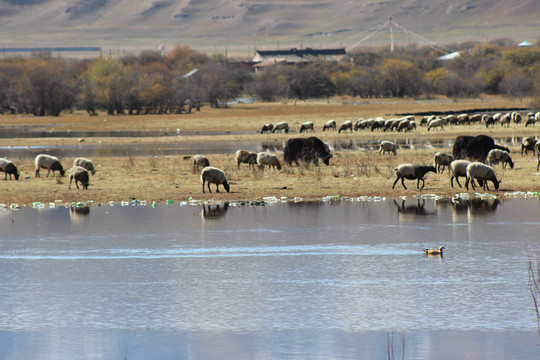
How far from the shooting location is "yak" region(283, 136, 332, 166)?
98.6 ft

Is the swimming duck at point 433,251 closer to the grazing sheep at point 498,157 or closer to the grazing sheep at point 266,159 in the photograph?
the grazing sheep at point 266,159

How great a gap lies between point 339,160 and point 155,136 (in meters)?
21.1

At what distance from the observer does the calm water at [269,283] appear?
1012 cm

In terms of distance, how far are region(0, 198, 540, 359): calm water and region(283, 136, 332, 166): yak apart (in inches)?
371

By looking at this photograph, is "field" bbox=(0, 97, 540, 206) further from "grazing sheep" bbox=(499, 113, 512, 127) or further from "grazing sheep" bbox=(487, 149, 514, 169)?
"grazing sheep" bbox=(499, 113, 512, 127)

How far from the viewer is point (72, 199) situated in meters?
22.3

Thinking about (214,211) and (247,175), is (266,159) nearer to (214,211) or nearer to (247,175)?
(247,175)

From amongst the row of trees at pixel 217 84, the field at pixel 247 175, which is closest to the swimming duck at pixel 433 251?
the field at pixel 247 175

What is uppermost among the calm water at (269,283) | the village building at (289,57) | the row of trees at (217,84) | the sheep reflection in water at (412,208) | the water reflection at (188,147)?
the village building at (289,57)

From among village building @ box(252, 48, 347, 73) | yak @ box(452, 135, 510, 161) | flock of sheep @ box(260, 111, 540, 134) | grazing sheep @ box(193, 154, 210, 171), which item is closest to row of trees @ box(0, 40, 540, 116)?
village building @ box(252, 48, 347, 73)

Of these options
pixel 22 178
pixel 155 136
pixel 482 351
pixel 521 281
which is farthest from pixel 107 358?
pixel 155 136

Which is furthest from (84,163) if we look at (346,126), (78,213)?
(346,126)

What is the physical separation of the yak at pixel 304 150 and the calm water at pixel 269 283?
9.43m

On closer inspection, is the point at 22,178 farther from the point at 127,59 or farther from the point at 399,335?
the point at 127,59
